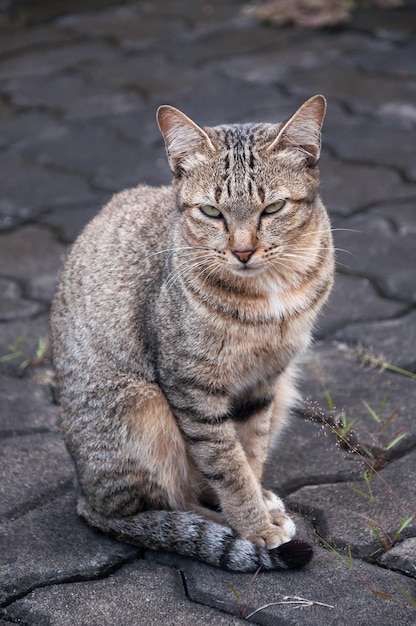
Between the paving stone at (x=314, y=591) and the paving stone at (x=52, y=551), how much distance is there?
0.25m

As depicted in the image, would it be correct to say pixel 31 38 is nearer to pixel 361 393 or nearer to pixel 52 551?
pixel 361 393

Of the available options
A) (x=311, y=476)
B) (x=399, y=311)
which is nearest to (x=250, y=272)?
(x=311, y=476)

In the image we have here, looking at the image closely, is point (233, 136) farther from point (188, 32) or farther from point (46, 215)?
point (188, 32)

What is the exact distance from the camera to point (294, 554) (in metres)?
2.67

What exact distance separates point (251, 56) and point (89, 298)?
4.48 meters

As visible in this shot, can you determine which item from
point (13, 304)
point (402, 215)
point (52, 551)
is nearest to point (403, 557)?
point (52, 551)

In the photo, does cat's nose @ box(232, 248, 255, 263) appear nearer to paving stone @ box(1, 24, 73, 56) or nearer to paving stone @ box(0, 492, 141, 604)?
paving stone @ box(0, 492, 141, 604)

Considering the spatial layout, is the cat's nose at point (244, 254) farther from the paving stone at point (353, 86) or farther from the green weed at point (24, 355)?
the paving stone at point (353, 86)

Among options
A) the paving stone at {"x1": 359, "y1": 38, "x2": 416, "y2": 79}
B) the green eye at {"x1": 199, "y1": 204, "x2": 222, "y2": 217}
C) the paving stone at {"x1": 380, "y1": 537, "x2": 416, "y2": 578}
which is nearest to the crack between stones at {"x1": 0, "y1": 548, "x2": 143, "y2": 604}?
the paving stone at {"x1": 380, "y1": 537, "x2": 416, "y2": 578}

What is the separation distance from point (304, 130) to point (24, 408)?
5.17ft

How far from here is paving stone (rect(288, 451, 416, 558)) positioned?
280cm

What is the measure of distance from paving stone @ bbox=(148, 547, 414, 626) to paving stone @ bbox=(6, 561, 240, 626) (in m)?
0.05

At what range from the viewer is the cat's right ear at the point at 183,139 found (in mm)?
2877

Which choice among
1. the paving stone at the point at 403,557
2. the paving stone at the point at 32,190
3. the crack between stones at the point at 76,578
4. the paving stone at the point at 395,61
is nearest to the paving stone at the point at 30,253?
the paving stone at the point at 32,190
